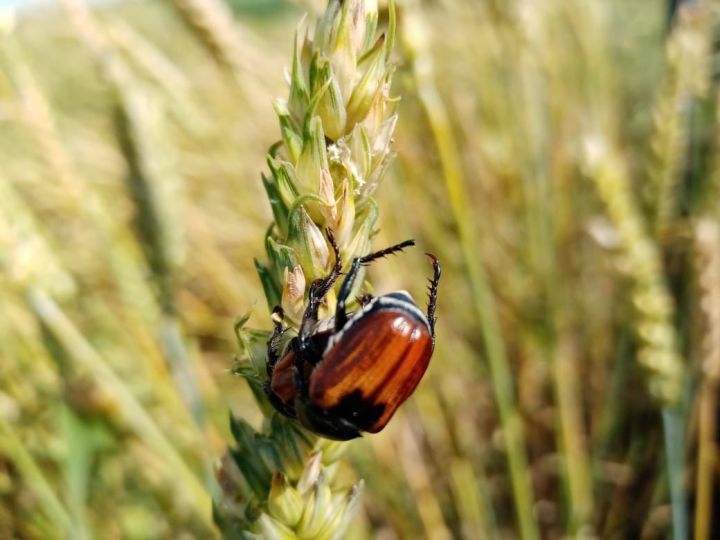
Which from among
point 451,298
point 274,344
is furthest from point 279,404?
point 451,298

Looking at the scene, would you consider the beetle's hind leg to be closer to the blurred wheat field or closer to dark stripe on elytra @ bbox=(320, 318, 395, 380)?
dark stripe on elytra @ bbox=(320, 318, 395, 380)

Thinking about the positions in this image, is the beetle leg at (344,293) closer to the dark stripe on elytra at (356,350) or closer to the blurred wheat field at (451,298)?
the dark stripe on elytra at (356,350)

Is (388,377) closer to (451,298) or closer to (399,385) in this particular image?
(399,385)

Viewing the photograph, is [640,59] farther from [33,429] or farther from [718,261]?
[33,429]

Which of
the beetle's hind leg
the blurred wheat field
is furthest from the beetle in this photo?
the blurred wheat field

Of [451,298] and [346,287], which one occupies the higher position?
[451,298]
